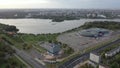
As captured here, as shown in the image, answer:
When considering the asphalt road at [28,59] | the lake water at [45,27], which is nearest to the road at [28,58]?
the asphalt road at [28,59]

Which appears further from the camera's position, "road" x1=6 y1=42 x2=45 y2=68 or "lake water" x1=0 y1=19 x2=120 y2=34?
"lake water" x1=0 y1=19 x2=120 y2=34

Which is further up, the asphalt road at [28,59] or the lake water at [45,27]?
the asphalt road at [28,59]

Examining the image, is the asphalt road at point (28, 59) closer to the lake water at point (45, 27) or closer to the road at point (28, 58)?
the road at point (28, 58)

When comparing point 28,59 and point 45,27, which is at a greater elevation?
point 28,59

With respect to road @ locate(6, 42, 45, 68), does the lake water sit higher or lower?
lower

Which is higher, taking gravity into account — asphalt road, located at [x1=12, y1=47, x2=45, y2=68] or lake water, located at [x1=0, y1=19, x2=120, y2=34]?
asphalt road, located at [x1=12, y1=47, x2=45, y2=68]

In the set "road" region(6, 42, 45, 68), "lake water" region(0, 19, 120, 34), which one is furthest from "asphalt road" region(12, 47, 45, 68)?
"lake water" region(0, 19, 120, 34)

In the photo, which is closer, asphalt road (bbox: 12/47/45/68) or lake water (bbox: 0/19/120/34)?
asphalt road (bbox: 12/47/45/68)

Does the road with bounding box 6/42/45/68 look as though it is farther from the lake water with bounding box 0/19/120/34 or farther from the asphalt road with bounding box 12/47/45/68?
the lake water with bounding box 0/19/120/34

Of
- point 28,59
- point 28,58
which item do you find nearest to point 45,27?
point 28,58

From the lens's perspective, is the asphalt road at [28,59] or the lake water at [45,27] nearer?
the asphalt road at [28,59]

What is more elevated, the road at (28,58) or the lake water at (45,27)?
the road at (28,58)

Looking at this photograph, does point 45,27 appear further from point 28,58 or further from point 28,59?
point 28,59
